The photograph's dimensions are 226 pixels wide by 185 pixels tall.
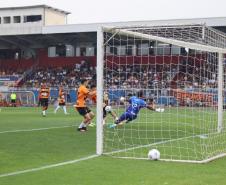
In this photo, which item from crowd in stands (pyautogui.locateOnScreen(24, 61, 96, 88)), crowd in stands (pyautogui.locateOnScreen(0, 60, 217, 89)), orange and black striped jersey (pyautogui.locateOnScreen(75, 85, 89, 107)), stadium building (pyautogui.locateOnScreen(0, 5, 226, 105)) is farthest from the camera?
stadium building (pyautogui.locateOnScreen(0, 5, 226, 105))

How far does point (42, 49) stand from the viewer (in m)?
60.7

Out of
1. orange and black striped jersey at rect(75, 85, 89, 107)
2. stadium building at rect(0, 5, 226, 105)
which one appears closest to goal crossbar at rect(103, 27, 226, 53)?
orange and black striped jersey at rect(75, 85, 89, 107)

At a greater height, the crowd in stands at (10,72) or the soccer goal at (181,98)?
the crowd in stands at (10,72)

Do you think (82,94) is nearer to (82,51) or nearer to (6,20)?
(82,51)

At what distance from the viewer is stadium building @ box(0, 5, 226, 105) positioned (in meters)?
53.1

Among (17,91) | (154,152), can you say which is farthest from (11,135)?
(17,91)

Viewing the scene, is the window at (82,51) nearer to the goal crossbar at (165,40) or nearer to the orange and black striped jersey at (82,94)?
the orange and black striped jersey at (82,94)

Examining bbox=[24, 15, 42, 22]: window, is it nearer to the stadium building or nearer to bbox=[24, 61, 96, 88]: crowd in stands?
the stadium building

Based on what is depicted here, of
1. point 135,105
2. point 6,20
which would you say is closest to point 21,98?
point 6,20

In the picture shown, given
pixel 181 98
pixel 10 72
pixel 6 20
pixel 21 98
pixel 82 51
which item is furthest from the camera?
pixel 6 20

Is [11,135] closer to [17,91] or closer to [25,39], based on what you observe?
[17,91]

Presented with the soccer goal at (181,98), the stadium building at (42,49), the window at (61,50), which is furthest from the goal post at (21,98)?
the soccer goal at (181,98)

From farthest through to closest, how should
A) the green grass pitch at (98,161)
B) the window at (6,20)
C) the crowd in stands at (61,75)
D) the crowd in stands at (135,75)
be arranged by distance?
1. the window at (6,20)
2. the crowd in stands at (61,75)
3. the crowd in stands at (135,75)
4. the green grass pitch at (98,161)

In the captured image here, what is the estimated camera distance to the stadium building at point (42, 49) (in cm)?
5306
